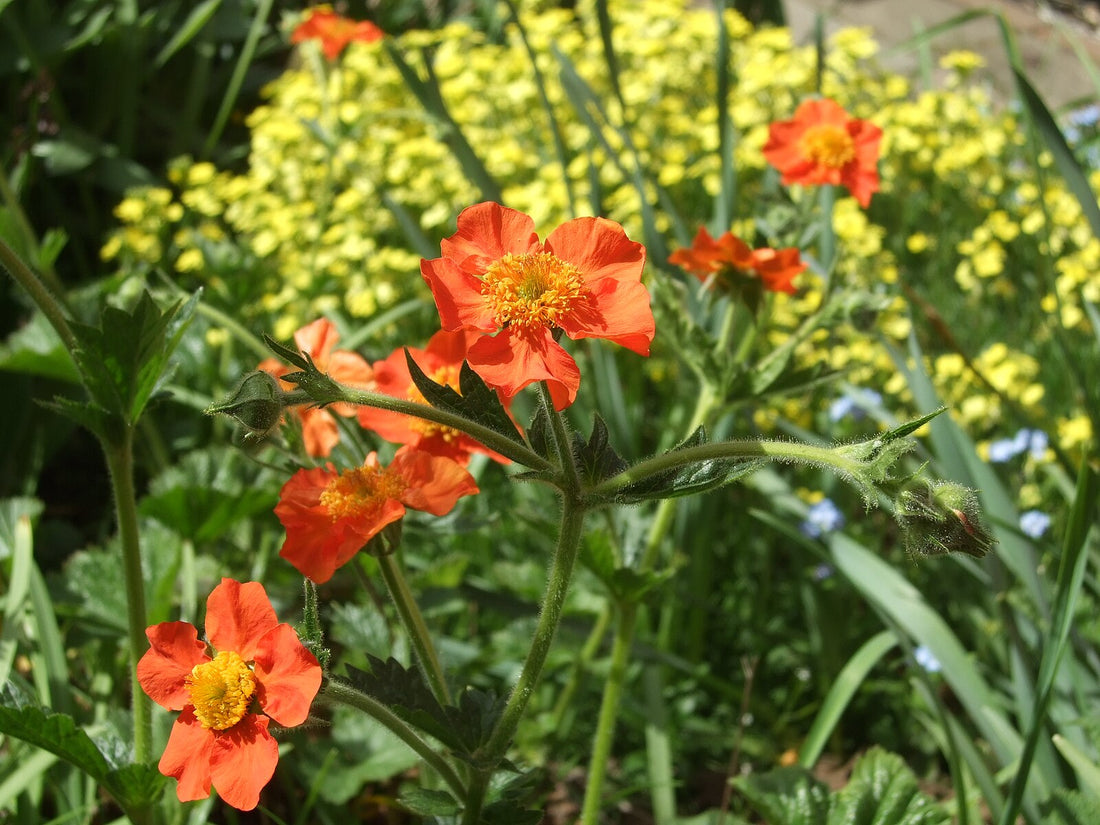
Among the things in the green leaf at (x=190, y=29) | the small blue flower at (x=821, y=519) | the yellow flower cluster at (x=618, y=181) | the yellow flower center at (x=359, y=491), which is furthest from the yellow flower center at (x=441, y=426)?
the green leaf at (x=190, y=29)

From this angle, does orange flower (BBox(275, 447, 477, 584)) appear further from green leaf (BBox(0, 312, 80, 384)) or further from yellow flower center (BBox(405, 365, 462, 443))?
green leaf (BBox(0, 312, 80, 384))

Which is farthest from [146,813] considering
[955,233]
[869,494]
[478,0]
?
[478,0]

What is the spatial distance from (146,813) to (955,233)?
2767mm

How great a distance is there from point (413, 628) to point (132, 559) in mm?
343

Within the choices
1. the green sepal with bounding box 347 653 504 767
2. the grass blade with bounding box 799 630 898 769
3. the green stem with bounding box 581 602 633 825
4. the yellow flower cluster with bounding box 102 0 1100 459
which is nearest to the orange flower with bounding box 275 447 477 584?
the green sepal with bounding box 347 653 504 767

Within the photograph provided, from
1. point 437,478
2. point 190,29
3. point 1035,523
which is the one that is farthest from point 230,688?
point 190,29

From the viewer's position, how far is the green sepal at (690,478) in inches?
36.4

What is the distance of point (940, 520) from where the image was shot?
874mm

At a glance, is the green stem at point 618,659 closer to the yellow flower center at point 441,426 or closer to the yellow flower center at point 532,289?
the yellow flower center at point 441,426

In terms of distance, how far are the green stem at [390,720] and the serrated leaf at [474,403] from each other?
0.26 metres

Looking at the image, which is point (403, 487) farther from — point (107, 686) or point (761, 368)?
point (107, 686)

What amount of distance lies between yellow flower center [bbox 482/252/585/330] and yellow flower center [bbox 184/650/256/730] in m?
0.38

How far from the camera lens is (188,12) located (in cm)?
403

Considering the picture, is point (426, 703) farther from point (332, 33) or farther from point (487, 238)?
point (332, 33)
